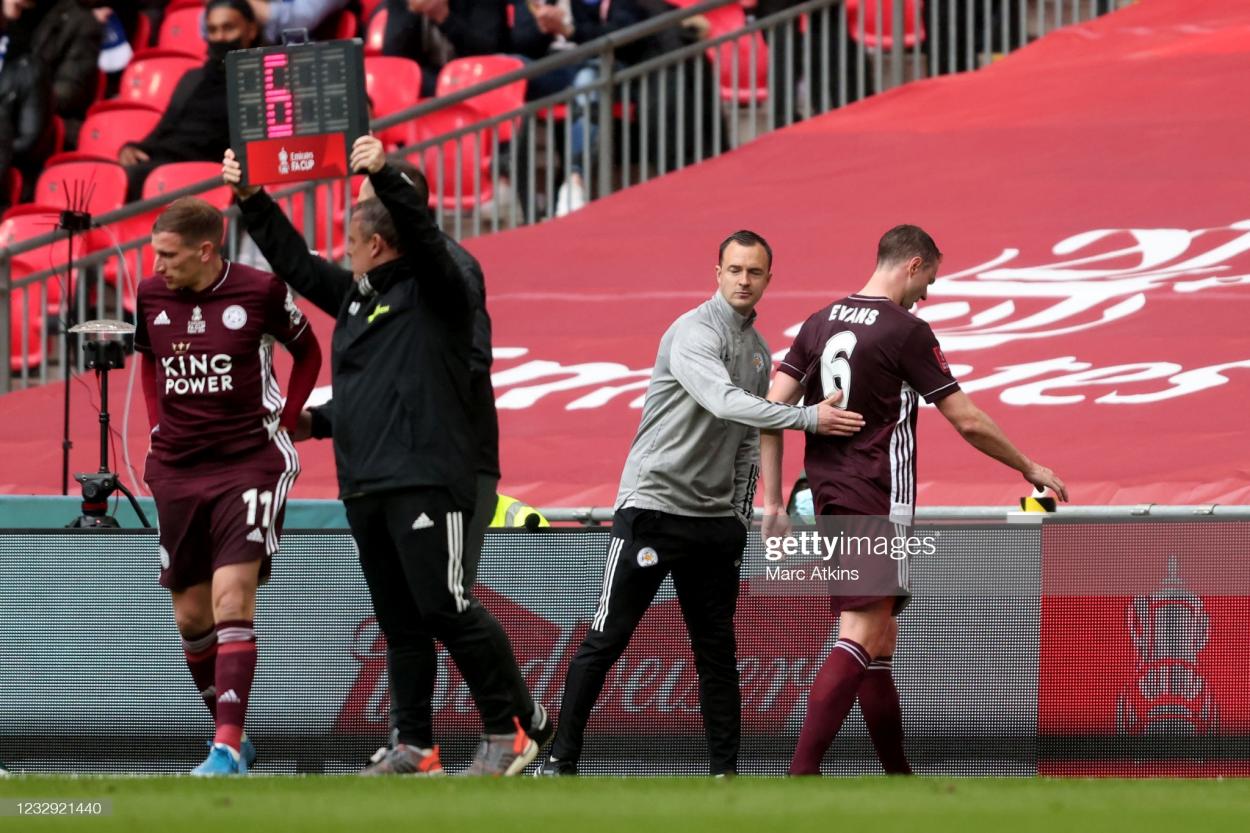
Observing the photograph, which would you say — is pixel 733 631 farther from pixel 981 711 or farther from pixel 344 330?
pixel 344 330

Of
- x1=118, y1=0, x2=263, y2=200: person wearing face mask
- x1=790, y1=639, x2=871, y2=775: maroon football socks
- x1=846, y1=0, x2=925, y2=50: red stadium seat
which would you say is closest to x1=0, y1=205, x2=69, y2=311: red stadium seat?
x1=118, y1=0, x2=263, y2=200: person wearing face mask

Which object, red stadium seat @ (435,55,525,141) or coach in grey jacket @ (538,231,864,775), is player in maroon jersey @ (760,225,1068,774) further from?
red stadium seat @ (435,55,525,141)

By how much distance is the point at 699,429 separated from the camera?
6629mm

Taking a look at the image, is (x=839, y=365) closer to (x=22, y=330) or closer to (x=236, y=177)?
(x=236, y=177)

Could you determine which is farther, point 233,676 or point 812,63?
point 812,63

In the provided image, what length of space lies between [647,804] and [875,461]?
150 cm

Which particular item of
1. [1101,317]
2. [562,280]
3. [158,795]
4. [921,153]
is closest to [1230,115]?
[921,153]

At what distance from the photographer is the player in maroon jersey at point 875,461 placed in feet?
20.3

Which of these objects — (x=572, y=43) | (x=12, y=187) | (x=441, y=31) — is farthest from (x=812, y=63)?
(x=12, y=187)

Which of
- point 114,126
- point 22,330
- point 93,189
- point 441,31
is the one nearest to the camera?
point 22,330

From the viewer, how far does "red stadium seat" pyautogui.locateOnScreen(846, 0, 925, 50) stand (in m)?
14.9

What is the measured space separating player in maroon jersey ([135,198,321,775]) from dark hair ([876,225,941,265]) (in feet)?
6.00

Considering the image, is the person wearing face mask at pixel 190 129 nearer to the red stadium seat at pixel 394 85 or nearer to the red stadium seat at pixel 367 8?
the red stadium seat at pixel 394 85

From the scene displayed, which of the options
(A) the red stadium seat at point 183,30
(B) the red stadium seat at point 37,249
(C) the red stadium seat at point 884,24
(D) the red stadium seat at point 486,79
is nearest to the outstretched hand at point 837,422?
(B) the red stadium seat at point 37,249
